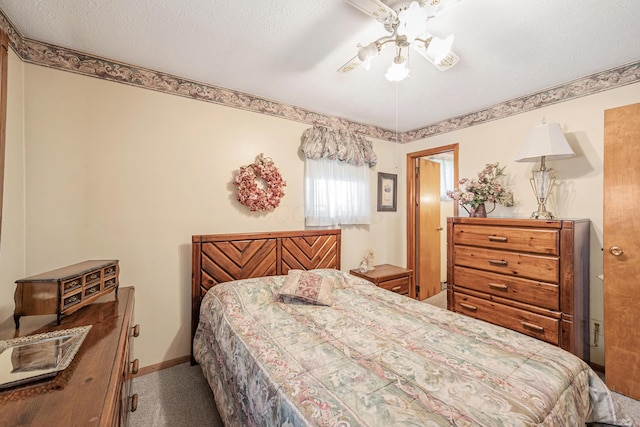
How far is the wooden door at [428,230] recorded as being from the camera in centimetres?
395

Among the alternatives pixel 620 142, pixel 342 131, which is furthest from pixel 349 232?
pixel 620 142

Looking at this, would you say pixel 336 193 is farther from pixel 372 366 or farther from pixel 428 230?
pixel 372 366

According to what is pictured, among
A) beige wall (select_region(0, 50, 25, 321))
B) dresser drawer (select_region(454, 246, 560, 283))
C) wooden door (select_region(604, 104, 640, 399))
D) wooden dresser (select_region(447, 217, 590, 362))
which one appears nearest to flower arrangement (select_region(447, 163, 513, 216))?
wooden dresser (select_region(447, 217, 590, 362))

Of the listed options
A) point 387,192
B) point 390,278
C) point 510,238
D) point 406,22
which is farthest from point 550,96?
point 390,278

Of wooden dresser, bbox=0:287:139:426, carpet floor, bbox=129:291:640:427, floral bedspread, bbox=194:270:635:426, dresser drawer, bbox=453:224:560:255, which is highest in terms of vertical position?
dresser drawer, bbox=453:224:560:255

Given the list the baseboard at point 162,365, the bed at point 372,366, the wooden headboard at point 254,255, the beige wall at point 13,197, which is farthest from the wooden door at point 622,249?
the beige wall at point 13,197

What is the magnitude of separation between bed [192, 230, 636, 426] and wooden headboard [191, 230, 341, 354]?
7cm

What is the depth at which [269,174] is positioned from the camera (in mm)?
2662

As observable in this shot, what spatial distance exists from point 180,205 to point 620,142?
11.6 feet

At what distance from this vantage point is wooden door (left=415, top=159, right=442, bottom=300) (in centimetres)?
395

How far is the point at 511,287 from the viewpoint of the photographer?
230 cm

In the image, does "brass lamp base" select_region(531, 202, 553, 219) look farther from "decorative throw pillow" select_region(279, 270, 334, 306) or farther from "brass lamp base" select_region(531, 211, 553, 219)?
"decorative throw pillow" select_region(279, 270, 334, 306)

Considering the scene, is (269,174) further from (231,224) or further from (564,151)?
(564,151)

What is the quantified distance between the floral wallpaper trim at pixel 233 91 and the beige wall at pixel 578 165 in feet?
0.29
